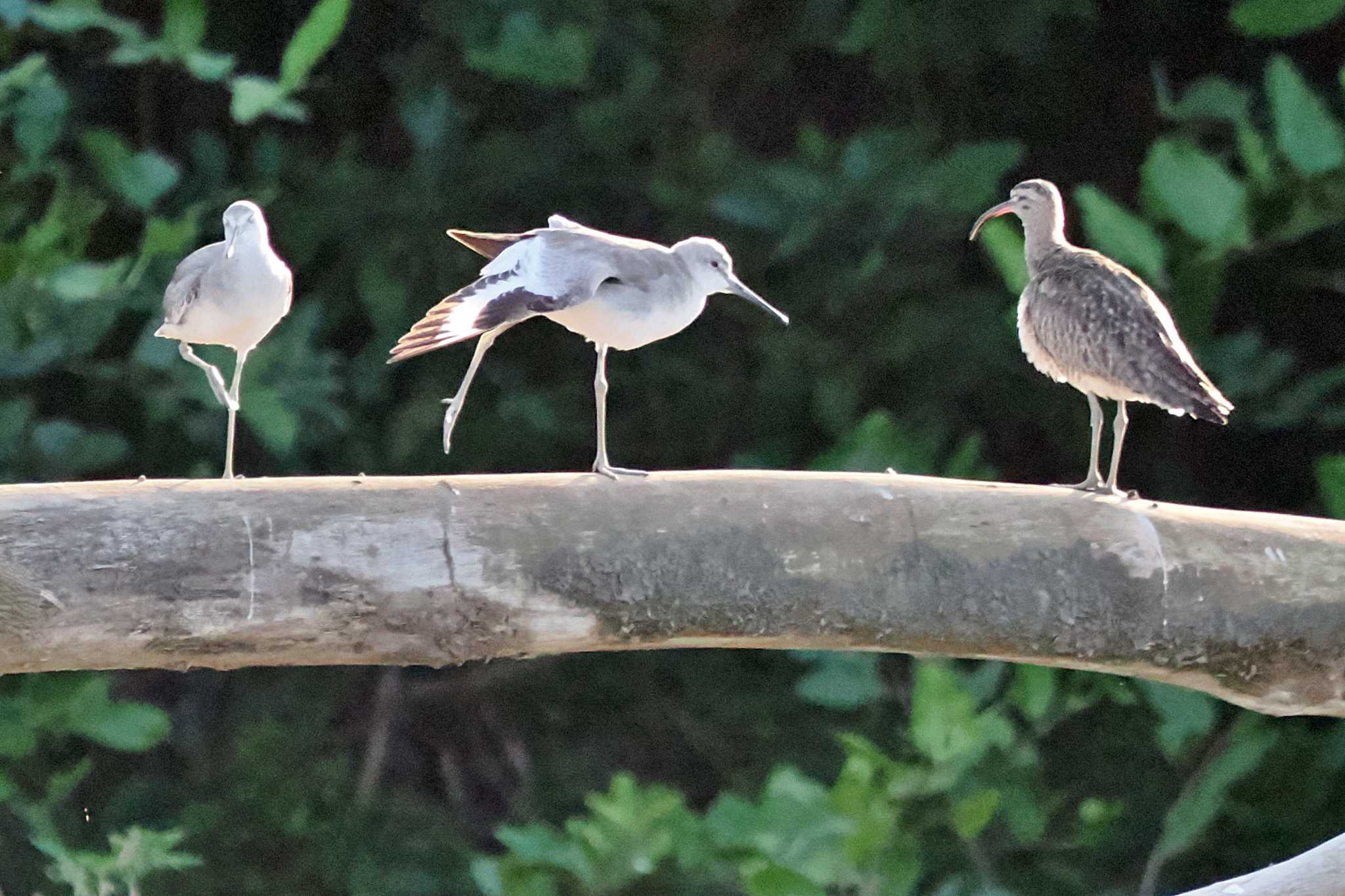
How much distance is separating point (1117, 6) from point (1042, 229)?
129 centimetres

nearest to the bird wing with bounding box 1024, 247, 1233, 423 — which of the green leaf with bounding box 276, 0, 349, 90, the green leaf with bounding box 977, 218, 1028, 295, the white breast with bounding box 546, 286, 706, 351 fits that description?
the white breast with bounding box 546, 286, 706, 351

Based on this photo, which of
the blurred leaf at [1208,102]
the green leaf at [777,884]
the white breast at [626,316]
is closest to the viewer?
the white breast at [626,316]

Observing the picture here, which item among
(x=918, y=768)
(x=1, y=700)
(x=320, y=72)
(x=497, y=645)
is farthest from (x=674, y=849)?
(x=320, y=72)

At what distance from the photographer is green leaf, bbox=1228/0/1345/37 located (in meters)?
2.88

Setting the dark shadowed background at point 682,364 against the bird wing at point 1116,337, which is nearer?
the bird wing at point 1116,337

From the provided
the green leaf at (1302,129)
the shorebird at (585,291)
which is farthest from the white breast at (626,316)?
the green leaf at (1302,129)

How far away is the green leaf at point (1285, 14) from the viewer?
9.45 ft

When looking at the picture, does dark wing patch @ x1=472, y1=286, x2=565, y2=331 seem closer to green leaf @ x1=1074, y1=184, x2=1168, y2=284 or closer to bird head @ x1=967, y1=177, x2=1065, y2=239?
bird head @ x1=967, y1=177, x2=1065, y2=239

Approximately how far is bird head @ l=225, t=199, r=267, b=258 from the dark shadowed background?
95cm

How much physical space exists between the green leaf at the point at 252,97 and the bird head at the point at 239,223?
0.94 metres

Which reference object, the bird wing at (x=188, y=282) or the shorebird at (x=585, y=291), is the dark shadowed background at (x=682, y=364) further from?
the shorebird at (x=585, y=291)

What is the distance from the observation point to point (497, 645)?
1.57m

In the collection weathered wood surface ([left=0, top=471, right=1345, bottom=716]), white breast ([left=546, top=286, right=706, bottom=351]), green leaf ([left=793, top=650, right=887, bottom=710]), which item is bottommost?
green leaf ([left=793, top=650, right=887, bottom=710])

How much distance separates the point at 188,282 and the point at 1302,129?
183 cm
